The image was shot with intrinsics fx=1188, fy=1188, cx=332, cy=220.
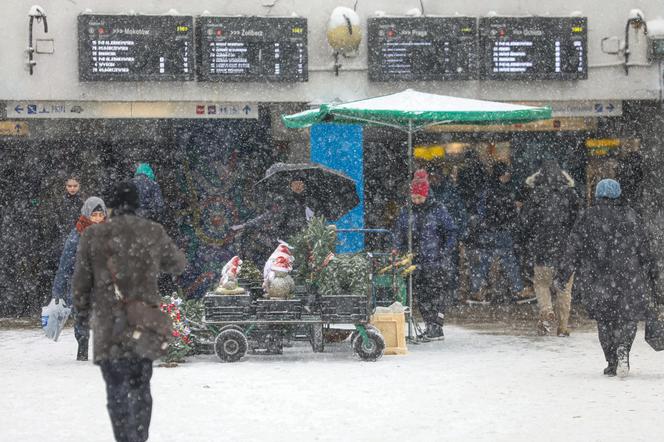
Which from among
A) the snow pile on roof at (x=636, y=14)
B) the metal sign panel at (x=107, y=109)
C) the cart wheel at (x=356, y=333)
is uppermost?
the snow pile on roof at (x=636, y=14)

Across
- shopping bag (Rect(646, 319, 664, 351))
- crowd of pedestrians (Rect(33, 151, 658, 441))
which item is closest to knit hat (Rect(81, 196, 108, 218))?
crowd of pedestrians (Rect(33, 151, 658, 441))

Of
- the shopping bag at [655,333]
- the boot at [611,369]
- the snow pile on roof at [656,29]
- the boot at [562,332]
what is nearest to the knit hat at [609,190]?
the shopping bag at [655,333]

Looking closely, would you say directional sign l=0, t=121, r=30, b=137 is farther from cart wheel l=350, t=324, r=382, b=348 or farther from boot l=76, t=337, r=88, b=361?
cart wheel l=350, t=324, r=382, b=348

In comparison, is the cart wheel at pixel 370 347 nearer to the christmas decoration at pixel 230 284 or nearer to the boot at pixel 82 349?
the christmas decoration at pixel 230 284

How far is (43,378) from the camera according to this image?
1030 centimetres

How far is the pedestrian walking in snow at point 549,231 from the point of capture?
13.2 metres

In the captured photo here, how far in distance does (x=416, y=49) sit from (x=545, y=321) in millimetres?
4370

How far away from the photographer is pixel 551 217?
1320 cm

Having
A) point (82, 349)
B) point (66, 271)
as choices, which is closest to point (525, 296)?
point (82, 349)

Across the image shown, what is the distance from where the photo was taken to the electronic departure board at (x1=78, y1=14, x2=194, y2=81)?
15141 millimetres

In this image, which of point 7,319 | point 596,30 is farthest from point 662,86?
point 7,319

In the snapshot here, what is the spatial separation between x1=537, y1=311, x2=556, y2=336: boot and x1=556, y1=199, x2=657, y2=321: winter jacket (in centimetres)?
276

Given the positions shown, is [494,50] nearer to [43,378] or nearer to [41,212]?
[41,212]

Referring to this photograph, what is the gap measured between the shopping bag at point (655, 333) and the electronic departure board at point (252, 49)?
6.86 metres
